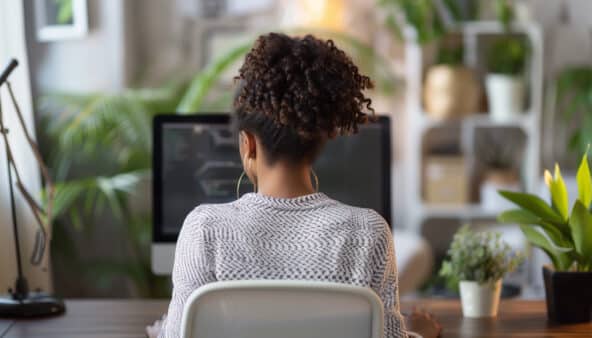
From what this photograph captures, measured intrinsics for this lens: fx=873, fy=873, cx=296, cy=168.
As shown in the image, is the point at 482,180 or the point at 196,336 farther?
the point at 482,180

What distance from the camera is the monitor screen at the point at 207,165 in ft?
6.68

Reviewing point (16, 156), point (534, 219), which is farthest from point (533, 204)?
point (16, 156)

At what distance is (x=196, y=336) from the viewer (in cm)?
126

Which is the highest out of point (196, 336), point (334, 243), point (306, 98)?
point (306, 98)

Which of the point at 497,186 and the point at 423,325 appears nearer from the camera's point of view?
the point at 423,325

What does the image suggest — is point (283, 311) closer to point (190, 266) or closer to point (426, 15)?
point (190, 266)

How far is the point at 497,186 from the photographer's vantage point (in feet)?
13.2

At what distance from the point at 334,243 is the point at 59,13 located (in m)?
2.88

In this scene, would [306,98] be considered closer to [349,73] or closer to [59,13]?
[349,73]

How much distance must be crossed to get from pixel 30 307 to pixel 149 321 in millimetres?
265

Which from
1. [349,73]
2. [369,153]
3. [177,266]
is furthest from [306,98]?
[369,153]

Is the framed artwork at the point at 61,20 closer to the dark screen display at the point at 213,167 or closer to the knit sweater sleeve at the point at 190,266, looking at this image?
the dark screen display at the point at 213,167

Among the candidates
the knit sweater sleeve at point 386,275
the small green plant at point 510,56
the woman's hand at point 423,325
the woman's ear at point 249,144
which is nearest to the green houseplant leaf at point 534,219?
the woman's hand at point 423,325

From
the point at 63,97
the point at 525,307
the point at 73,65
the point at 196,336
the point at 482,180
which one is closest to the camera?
the point at 196,336
